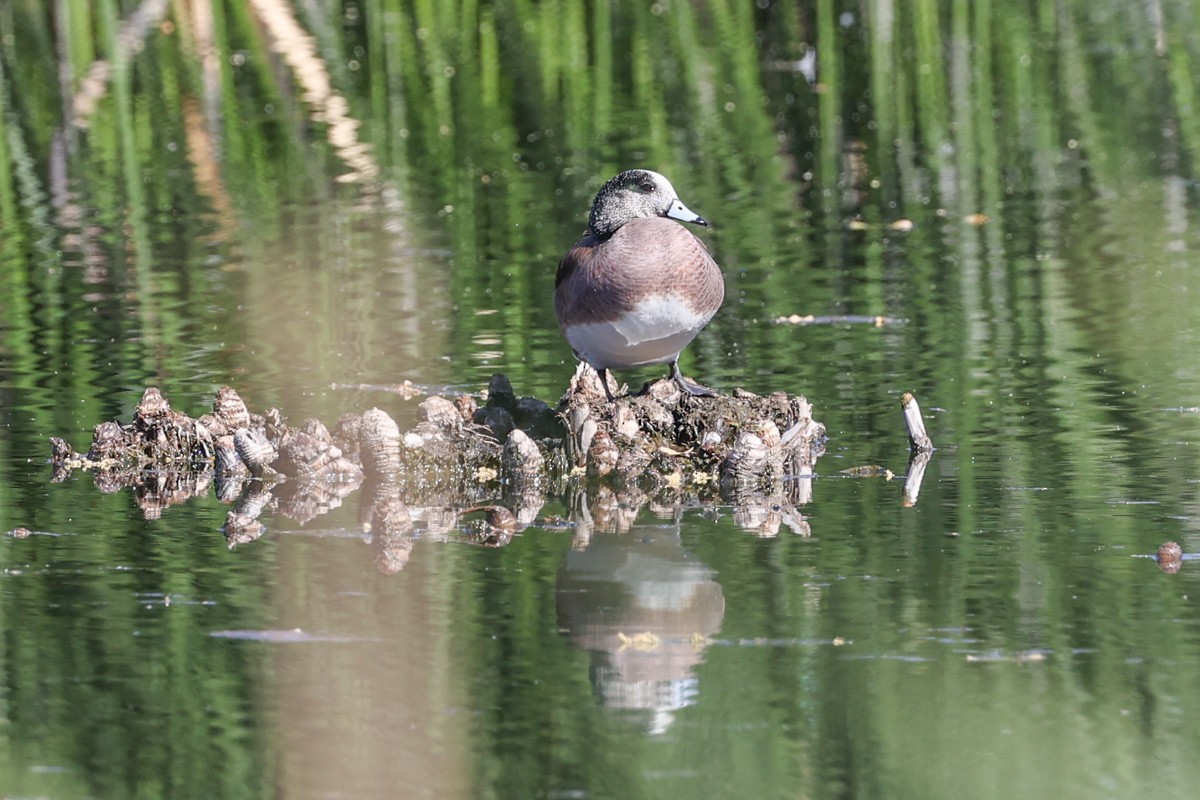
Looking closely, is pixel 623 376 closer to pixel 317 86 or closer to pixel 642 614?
pixel 642 614

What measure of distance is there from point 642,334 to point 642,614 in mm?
2021

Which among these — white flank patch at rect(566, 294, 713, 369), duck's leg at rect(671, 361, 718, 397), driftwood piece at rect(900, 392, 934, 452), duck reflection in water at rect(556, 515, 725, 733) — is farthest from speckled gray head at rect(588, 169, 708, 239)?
duck reflection in water at rect(556, 515, 725, 733)

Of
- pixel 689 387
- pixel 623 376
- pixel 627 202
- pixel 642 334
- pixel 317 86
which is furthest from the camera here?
pixel 317 86

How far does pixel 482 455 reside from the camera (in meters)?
7.91

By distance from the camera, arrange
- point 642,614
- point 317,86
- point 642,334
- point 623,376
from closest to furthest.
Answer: point 642,614
point 642,334
point 623,376
point 317,86

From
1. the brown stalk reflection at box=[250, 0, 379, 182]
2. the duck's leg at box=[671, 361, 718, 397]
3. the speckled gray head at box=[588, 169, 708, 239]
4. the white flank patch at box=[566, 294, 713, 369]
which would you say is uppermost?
the brown stalk reflection at box=[250, 0, 379, 182]

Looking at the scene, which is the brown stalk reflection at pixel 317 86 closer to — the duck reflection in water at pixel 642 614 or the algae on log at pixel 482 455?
the algae on log at pixel 482 455

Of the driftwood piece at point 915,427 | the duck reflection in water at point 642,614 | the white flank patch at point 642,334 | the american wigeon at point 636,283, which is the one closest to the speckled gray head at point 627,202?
the american wigeon at point 636,283

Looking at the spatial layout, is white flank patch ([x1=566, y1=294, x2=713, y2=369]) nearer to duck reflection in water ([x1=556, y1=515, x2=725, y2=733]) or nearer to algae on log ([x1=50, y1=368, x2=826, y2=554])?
algae on log ([x1=50, y1=368, x2=826, y2=554])

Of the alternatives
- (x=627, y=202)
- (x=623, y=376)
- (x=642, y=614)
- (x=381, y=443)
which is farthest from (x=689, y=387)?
(x=642, y=614)

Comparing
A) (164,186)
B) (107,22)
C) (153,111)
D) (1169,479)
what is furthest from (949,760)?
(107,22)

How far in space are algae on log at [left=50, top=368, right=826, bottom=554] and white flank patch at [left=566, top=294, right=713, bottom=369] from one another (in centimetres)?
13

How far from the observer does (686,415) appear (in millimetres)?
7852

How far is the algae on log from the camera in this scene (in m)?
7.58
